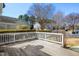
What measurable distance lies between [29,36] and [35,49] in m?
0.21

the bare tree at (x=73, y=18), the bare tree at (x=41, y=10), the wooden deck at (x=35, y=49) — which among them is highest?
the bare tree at (x=41, y=10)

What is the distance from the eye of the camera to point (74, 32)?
2.54 meters

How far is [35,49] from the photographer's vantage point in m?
2.55

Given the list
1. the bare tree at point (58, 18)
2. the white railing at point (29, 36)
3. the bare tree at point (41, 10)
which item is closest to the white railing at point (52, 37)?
the white railing at point (29, 36)

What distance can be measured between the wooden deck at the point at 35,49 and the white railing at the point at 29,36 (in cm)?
7

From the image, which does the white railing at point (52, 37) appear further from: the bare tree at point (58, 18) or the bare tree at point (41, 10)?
the bare tree at point (41, 10)

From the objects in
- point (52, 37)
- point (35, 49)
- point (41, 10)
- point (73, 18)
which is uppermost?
point (41, 10)

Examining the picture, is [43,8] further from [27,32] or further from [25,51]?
[25,51]

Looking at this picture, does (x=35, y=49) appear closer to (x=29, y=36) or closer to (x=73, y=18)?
(x=29, y=36)

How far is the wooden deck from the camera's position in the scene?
8.32ft

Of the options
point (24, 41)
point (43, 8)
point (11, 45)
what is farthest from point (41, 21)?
point (11, 45)

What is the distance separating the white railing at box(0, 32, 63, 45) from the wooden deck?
2.6 inches

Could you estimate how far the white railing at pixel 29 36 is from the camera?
254 centimetres

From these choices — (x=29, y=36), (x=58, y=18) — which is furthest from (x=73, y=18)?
(x=29, y=36)
